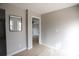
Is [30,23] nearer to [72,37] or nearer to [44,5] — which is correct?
[44,5]

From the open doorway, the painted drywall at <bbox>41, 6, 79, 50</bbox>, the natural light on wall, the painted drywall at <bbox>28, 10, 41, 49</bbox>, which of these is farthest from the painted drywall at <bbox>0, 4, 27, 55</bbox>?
the natural light on wall

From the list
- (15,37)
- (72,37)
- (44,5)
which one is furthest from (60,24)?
(15,37)

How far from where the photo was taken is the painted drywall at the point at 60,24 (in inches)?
99.0

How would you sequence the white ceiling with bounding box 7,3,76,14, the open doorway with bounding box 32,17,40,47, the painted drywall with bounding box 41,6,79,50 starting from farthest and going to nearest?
Result: the open doorway with bounding box 32,17,40,47
the painted drywall with bounding box 41,6,79,50
the white ceiling with bounding box 7,3,76,14

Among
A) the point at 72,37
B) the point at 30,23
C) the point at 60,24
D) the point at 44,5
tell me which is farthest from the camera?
the point at 30,23

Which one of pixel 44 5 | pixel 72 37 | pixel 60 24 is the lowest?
pixel 72 37

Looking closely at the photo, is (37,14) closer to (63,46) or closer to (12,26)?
(12,26)

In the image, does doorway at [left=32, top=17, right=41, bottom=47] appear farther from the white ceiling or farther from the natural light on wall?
the natural light on wall

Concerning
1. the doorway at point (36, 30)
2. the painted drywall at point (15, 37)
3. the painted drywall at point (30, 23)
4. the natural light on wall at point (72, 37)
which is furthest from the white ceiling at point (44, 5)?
the natural light on wall at point (72, 37)

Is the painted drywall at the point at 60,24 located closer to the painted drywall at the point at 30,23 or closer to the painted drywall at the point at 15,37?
the painted drywall at the point at 30,23

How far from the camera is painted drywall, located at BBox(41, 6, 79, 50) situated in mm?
2516

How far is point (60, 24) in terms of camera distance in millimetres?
2545

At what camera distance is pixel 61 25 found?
2.54 m

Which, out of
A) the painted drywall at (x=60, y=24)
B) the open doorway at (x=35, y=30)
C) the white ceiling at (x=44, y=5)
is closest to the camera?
the white ceiling at (x=44, y=5)
